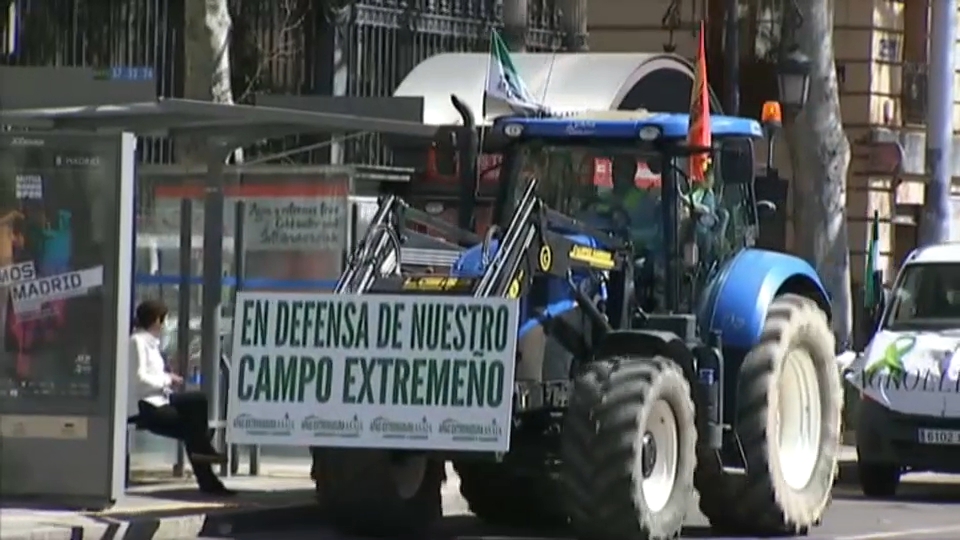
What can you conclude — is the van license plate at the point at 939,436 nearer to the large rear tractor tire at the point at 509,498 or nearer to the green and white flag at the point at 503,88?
the large rear tractor tire at the point at 509,498

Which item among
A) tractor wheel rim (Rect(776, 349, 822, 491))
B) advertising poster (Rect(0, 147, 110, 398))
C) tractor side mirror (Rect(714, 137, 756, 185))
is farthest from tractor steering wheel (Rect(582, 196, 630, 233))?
advertising poster (Rect(0, 147, 110, 398))

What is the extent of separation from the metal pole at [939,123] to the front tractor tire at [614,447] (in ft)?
38.4

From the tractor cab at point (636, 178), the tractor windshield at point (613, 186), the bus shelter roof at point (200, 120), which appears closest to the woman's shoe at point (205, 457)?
the bus shelter roof at point (200, 120)

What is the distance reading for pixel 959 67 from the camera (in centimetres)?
3388

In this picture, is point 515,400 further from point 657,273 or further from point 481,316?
point 657,273

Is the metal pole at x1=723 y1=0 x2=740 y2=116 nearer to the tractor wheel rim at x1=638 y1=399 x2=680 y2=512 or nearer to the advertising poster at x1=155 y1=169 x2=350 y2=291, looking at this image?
the advertising poster at x1=155 y1=169 x2=350 y2=291

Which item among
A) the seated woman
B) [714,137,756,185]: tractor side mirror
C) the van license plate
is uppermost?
[714,137,756,185]: tractor side mirror

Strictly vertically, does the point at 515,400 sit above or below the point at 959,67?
below

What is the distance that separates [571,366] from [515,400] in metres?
0.68

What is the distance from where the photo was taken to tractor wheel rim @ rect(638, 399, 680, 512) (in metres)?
14.2

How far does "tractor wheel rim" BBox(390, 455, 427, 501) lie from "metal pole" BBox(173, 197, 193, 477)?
3005 millimetres

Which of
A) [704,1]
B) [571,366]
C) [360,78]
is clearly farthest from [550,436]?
[704,1]

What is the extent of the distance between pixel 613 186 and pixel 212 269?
10.3 ft

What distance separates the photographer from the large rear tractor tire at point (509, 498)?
16078mm
